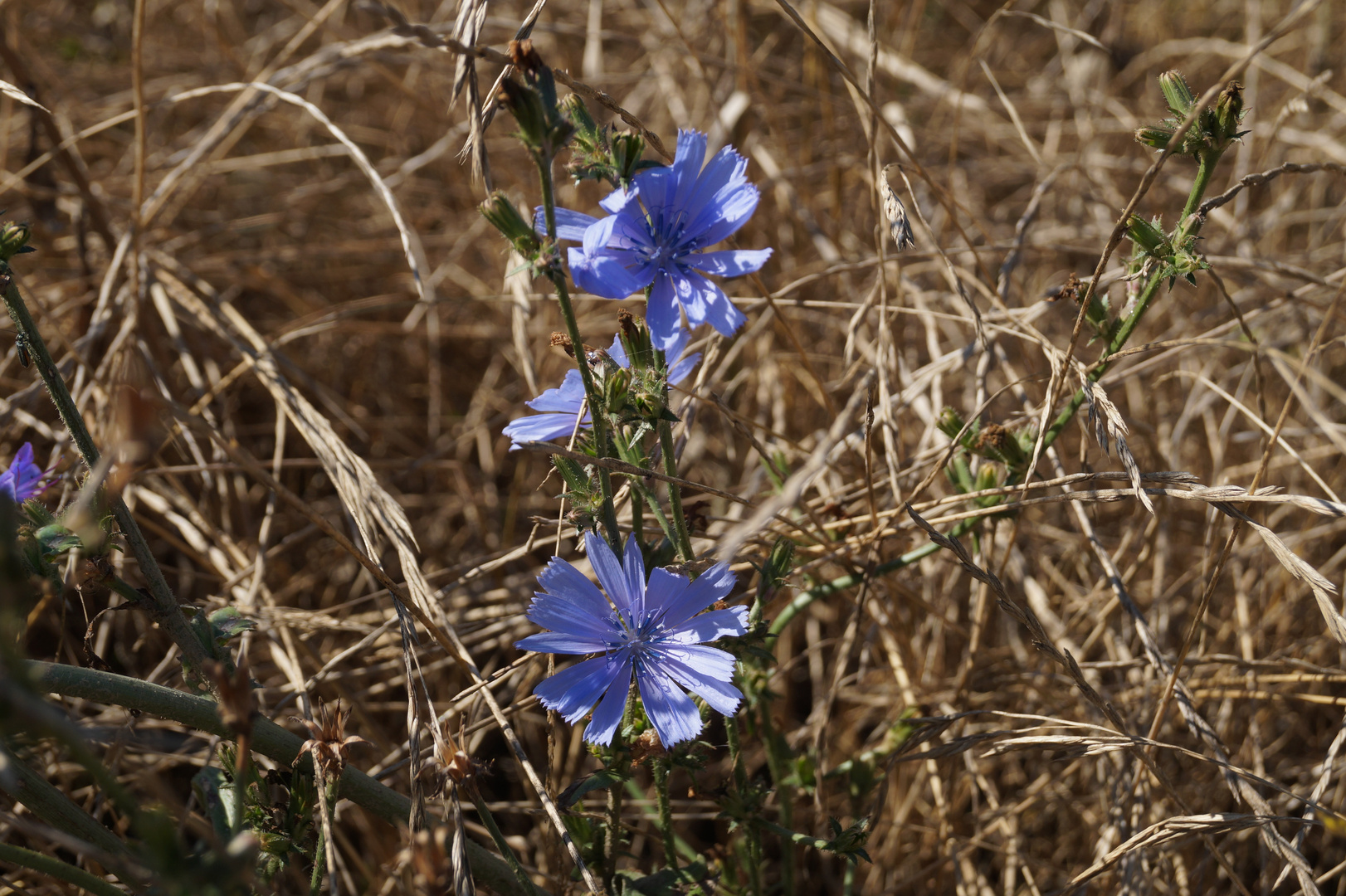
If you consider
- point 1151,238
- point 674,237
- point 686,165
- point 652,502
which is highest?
point 686,165

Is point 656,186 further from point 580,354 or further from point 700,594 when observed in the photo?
point 700,594

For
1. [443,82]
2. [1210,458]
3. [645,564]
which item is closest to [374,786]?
[645,564]

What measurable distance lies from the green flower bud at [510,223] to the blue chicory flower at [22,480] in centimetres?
92

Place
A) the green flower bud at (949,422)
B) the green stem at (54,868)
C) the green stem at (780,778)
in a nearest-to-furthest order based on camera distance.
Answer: the green stem at (54,868)
the green stem at (780,778)
the green flower bud at (949,422)

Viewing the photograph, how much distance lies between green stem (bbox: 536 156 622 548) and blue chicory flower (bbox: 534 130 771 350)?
4.2 inches

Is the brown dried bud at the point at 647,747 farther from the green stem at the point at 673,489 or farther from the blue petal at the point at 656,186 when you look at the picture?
the blue petal at the point at 656,186

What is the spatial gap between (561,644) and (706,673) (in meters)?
0.26

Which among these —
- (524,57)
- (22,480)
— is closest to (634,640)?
(524,57)

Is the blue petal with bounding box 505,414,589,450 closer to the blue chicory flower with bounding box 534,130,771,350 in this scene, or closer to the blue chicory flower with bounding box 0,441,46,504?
the blue chicory flower with bounding box 534,130,771,350

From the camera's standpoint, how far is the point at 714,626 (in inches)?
61.0

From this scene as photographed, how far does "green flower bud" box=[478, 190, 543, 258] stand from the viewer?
140cm

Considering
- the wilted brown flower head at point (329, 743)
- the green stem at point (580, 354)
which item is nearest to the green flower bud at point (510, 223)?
the green stem at point (580, 354)

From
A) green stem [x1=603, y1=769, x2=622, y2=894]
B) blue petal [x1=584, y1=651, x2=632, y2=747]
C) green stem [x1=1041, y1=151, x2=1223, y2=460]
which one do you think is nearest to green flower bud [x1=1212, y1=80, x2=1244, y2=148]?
green stem [x1=1041, y1=151, x2=1223, y2=460]

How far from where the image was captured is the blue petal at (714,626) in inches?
60.2
